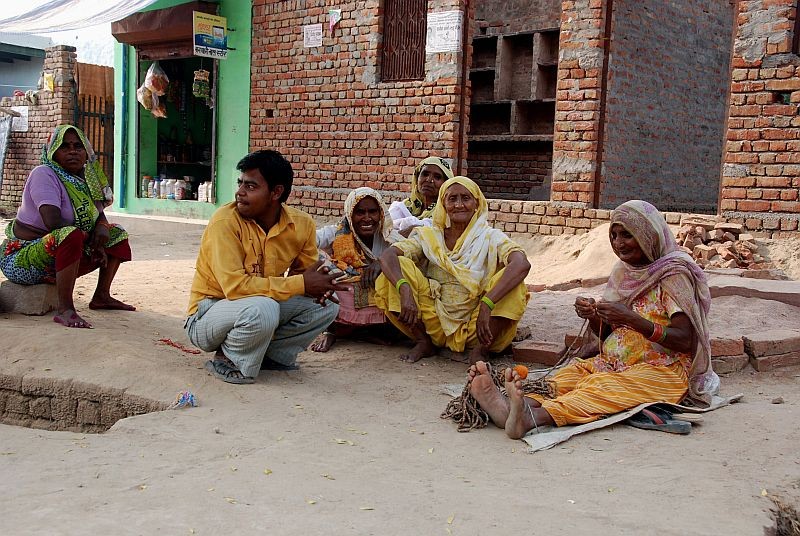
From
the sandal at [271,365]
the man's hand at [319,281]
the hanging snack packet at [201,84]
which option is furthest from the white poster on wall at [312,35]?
Result: the man's hand at [319,281]

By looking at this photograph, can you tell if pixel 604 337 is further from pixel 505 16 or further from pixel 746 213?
pixel 505 16

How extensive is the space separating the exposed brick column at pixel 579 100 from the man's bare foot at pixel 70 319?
17.2 ft

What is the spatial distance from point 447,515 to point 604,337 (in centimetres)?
171

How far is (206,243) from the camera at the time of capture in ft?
12.5

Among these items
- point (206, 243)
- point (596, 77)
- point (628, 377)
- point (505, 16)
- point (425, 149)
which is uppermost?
point (505, 16)

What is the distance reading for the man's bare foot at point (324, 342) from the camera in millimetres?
4805

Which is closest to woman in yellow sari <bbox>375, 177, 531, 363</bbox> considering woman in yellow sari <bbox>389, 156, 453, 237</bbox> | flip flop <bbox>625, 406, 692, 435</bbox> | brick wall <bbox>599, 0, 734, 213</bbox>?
woman in yellow sari <bbox>389, 156, 453, 237</bbox>

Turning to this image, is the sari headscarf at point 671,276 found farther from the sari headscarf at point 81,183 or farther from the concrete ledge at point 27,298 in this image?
the concrete ledge at point 27,298

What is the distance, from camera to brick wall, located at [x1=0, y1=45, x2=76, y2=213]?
49.2ft

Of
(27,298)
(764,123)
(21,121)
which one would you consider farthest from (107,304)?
(21,121)

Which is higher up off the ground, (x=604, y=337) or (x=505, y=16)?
(x=505, y=16)

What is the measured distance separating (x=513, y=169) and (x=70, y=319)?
9.25 metres

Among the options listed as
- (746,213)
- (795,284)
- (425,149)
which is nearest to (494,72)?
(425,149)

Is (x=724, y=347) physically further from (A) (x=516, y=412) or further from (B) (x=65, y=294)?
(B) (x=65, y=294)
